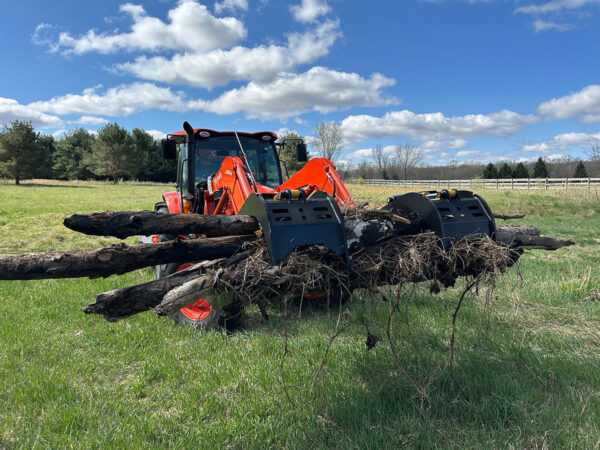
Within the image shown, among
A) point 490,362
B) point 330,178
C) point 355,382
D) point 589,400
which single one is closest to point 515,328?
point 490,362

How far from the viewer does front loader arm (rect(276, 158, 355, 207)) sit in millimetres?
5098

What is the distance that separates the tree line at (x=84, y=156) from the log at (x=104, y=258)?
162ft

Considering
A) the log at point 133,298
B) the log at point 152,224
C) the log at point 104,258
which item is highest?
the log at point 152,224

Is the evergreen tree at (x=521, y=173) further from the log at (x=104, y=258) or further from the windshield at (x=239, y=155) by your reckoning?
the log at (x=104, y=258)

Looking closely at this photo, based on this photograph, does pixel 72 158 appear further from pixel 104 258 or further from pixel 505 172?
pixel 104 258

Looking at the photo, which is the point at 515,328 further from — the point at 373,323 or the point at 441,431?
the point at 441,431

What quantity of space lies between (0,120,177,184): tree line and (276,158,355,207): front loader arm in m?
46.7

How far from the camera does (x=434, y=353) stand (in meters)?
3.90

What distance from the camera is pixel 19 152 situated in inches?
1721

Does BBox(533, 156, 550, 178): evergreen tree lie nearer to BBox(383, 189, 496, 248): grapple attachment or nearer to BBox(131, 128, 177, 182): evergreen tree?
BBox(131, 128, 177, 182): evergreen tree

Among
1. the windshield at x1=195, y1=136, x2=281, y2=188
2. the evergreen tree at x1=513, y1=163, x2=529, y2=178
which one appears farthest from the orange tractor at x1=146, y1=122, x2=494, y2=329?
the evergreen tree at x1=513, y1=163, x2=529, y2=178

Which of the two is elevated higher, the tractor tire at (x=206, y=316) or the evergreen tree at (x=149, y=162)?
the evergreen tree at (x=149, y=162)

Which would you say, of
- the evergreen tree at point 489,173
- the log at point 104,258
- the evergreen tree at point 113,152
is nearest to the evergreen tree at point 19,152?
the evergreen tree at point 113,152

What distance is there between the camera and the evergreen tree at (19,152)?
43.0m
